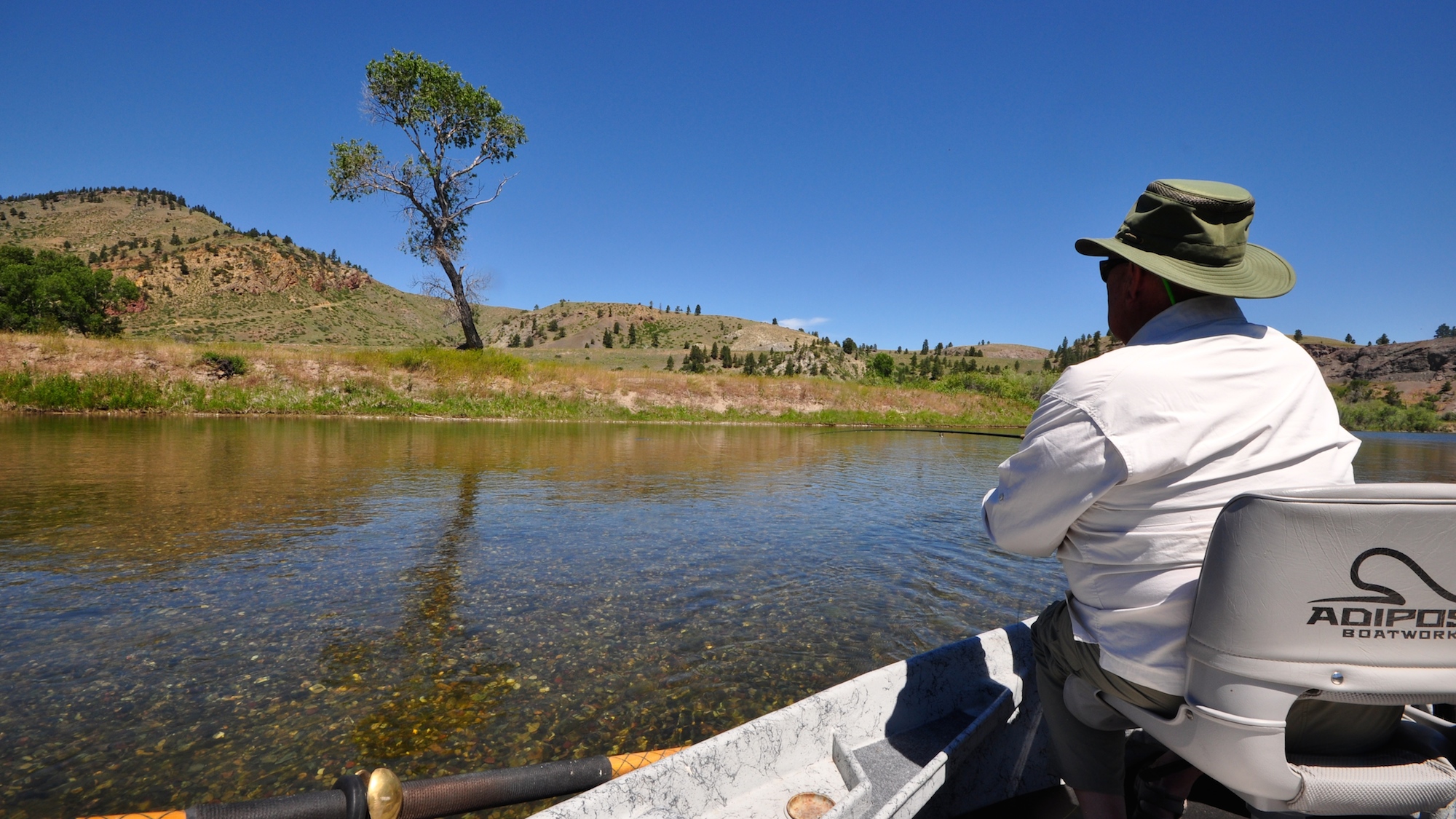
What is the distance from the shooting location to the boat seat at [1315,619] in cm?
140

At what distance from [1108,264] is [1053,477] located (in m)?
0.93

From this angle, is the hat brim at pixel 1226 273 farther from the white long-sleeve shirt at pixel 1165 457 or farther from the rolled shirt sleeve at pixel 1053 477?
the rolled shirt sleeve at pixel 1053 477

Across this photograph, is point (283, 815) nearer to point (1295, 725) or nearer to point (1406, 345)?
point (1295, 725)

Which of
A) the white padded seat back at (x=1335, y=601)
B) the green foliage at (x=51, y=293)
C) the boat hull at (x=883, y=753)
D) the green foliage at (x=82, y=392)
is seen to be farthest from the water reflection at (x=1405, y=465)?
the green foliage at (x=51, y=293)

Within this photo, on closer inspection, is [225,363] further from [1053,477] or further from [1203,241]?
[1203,241]

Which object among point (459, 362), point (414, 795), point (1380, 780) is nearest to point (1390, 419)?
point (459, 362)

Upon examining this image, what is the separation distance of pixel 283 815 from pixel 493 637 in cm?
272

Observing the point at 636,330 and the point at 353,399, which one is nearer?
the point at 353,399

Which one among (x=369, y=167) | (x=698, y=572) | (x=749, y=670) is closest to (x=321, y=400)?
(x=369, y=167)

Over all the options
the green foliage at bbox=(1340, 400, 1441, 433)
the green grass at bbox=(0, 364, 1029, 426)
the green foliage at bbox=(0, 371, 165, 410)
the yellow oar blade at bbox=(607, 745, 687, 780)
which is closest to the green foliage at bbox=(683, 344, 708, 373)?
the green grass at bbox=(0, 364, 1029, 426)

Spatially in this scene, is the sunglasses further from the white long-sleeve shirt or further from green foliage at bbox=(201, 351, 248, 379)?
green foliage at bbox=(201, 351, 248, 379)

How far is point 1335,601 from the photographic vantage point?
1459 millimetres

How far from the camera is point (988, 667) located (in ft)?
10.3

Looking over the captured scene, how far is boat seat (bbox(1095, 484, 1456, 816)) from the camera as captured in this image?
1400 mm
